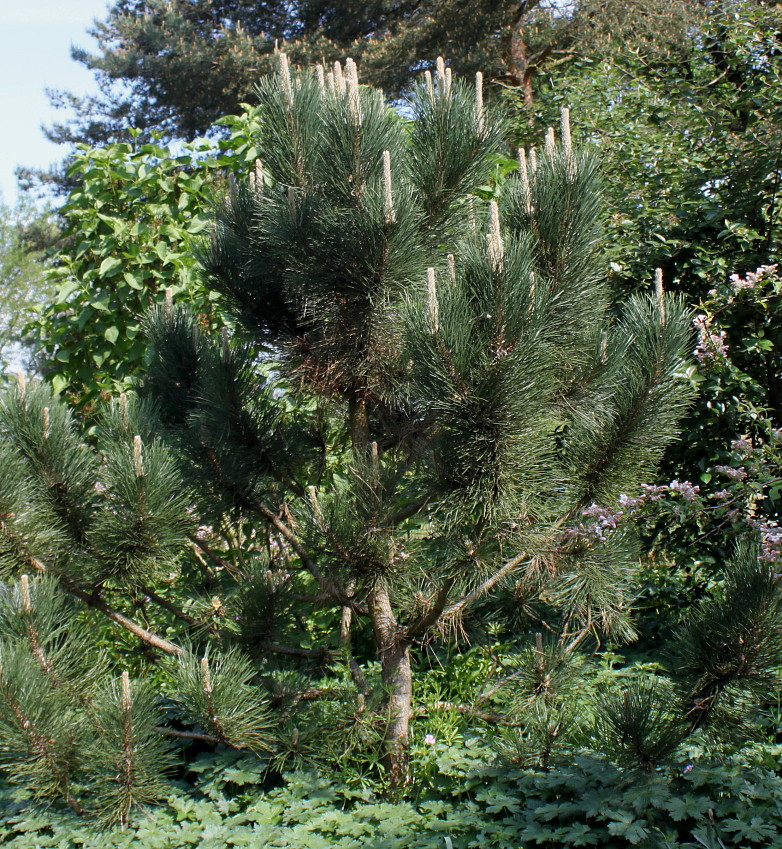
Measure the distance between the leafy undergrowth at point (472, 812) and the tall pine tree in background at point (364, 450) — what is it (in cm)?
19

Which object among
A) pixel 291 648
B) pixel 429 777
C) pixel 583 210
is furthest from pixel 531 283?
pixel 429 777

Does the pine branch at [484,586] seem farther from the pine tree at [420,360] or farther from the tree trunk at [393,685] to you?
the tree trunk at [393,685]

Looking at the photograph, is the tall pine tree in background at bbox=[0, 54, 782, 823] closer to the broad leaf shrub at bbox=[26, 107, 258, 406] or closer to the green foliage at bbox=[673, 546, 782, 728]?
the green foliage at bbox=[673, 546, 782, 728]

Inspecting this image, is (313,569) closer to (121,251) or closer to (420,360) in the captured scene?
(420,360)

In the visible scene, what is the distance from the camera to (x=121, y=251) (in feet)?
16.0

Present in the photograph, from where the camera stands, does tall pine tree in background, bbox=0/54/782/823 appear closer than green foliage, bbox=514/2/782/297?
Yes

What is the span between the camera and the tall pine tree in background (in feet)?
7.41

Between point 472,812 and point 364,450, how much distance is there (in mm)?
1236

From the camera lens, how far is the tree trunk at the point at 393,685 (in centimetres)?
284

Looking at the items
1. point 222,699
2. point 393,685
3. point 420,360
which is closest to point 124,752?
point 222,699

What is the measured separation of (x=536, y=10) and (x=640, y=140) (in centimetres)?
658

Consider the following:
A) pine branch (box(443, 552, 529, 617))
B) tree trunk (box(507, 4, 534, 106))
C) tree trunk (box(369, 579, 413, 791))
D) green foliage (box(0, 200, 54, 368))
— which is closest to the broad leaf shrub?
tree trunk (box(369, 579, 413, 791))

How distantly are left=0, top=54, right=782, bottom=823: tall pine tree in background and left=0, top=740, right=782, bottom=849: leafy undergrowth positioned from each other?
186mm

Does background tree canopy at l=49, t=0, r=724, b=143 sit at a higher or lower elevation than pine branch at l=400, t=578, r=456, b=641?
higher
